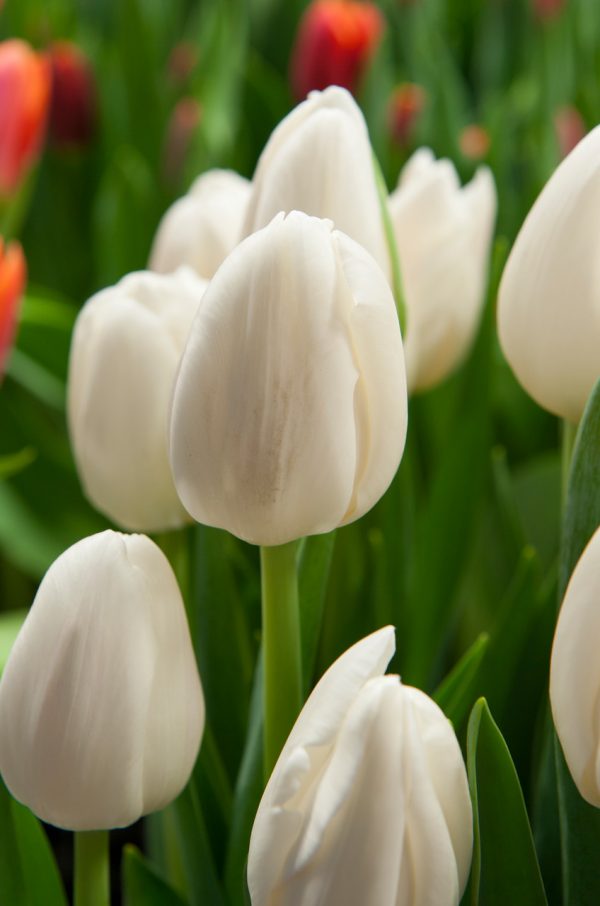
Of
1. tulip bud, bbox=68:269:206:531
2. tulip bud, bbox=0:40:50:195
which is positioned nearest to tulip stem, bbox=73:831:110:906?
tulip bud, bbox=68:269:206:531

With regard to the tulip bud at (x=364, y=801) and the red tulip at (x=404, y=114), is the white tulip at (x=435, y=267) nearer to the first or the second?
the tulip bud at (x=364, y=801)

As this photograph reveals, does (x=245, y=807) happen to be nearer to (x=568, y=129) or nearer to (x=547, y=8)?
(x=568, y=129)

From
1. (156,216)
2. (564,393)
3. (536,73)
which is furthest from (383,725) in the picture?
(536,73)

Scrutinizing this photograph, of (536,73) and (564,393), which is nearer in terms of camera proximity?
(564,393)

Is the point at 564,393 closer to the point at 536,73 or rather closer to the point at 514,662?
the point at 514,662

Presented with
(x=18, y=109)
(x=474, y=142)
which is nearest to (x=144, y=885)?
(x=18, y=109)

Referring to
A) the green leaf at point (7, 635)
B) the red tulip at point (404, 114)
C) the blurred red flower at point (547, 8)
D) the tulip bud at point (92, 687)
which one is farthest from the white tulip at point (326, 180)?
the blurred red flower at point (547, 8)

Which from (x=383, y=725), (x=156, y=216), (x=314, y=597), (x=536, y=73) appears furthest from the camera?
(x=536, y=73)
